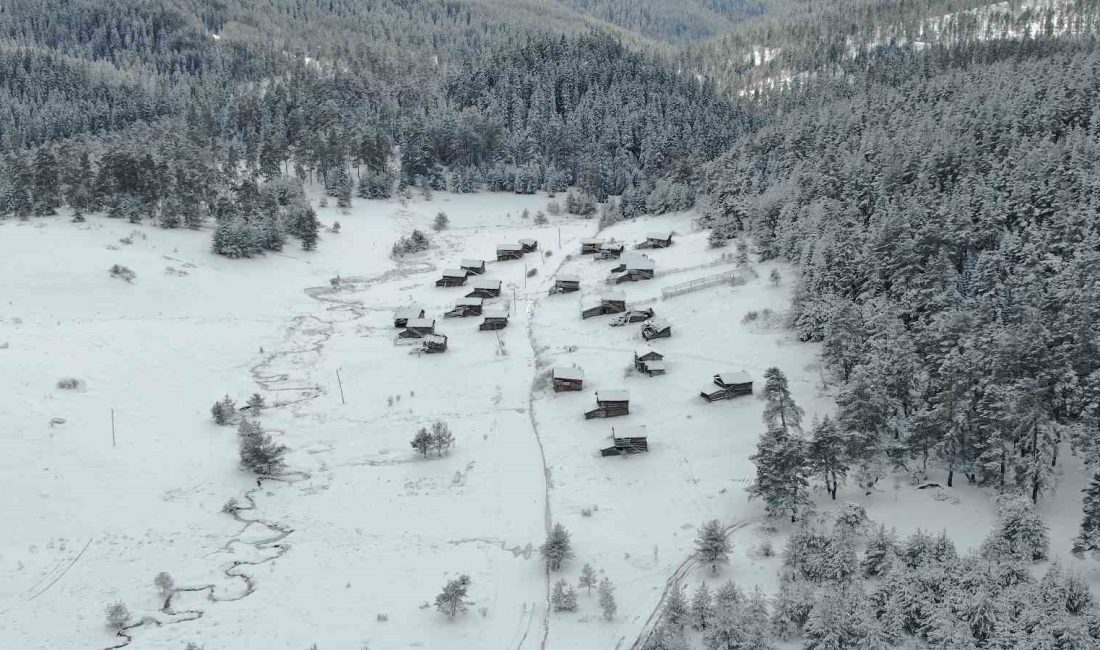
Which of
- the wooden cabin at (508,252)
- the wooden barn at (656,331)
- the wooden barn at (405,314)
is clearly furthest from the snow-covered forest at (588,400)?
the wooden barn at (656,331)

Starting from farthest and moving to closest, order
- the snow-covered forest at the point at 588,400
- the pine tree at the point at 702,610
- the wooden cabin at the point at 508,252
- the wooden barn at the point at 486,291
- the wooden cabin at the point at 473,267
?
the wooden cabin at the point at 508,252
the wooden cabin at the point at 473,267
the wooden barn at the point at 486,291
the snow-covered forest at the point at 588,400
the pine tree at the point at 702,610

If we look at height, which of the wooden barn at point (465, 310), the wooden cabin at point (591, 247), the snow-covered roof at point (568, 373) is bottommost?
the snow-covered roof at point (568, 373)

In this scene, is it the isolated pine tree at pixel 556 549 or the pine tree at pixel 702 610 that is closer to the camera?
the pine tree at pixel 702 610

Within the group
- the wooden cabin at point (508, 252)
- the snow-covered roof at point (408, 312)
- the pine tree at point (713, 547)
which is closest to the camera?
the pine tree at point (713, 547)

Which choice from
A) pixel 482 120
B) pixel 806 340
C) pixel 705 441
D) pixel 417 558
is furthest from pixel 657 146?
pixel 417 558

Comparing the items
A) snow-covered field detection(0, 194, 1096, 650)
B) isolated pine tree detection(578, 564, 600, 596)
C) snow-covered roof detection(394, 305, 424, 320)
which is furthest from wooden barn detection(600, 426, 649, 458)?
snow-covered roof detection(394, 305, 424, 320)

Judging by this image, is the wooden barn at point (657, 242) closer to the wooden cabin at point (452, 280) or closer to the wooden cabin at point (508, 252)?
the wooden cabin at point (508, 252)
